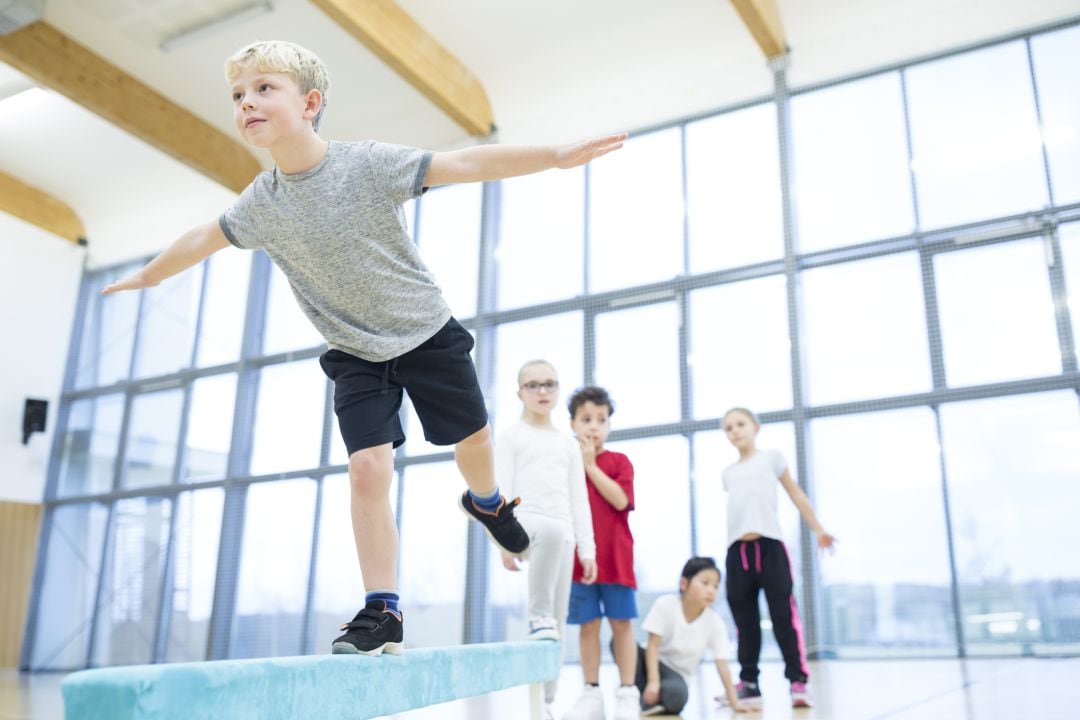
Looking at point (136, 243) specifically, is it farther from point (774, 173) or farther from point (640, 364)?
point (774, 173)

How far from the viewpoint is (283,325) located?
29.3 ft

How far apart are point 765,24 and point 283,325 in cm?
508

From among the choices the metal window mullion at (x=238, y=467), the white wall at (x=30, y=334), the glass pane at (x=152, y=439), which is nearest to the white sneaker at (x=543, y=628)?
the metal window mullion at (x=238, y=467)

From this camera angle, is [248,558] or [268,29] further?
[248,558]

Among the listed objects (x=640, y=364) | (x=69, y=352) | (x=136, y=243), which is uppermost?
(x=136, y=243)

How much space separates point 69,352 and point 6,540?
2.07 meters

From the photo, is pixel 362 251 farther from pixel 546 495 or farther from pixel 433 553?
pixel 433 553

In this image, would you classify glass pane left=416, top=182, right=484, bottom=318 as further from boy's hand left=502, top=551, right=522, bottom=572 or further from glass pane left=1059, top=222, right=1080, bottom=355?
boy's hand left=502, top=551, right=522, bottom=572

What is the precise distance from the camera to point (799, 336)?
6.36m

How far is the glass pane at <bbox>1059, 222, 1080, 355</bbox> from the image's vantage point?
5.60 metres

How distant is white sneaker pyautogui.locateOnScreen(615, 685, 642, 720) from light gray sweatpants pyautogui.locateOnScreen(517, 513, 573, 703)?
11.1 inches

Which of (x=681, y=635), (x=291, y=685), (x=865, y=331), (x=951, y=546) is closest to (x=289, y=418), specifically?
(x=865, y=331)

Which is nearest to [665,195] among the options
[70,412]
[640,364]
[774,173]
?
[774,173]

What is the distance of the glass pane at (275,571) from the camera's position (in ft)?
26.3
